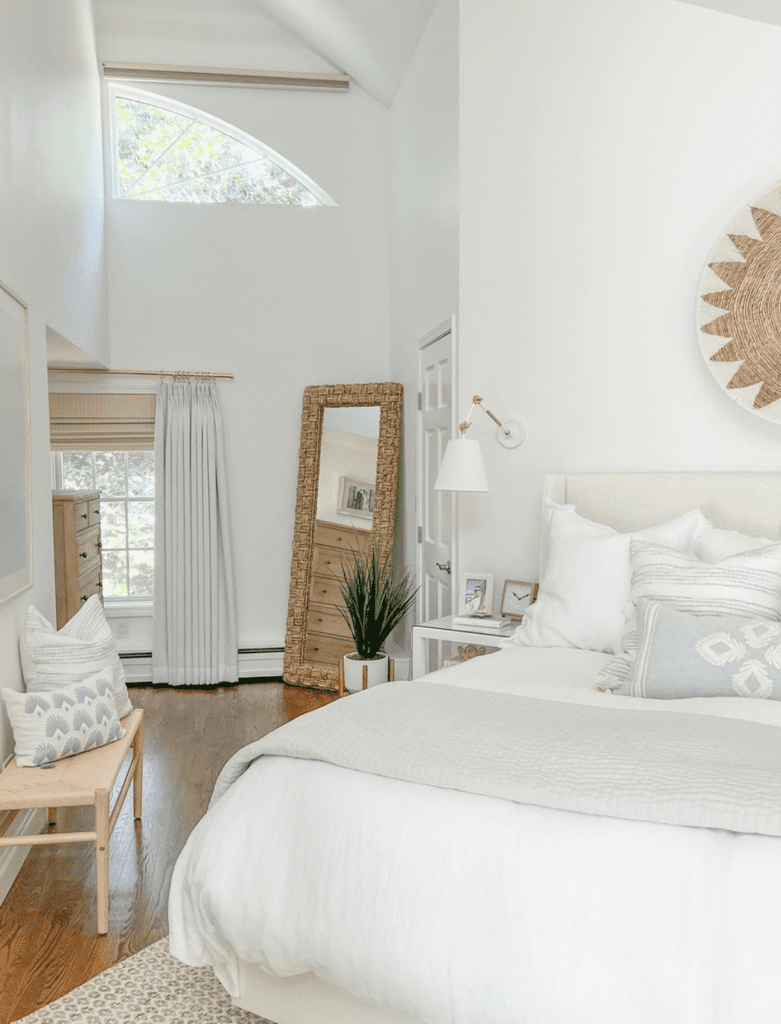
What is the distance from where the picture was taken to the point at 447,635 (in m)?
3.54

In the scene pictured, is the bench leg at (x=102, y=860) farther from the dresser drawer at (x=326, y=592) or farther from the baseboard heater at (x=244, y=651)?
the baseboard heater at (x=244, y=651)

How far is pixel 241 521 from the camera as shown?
540 centimetres

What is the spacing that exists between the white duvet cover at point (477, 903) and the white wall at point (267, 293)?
358 cm

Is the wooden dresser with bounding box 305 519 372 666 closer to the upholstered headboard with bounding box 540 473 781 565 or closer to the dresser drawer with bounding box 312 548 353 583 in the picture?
the dresser drawer with bounding box 312 548 353 583

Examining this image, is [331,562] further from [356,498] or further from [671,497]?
[671,497]

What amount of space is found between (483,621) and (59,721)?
5.42 ft

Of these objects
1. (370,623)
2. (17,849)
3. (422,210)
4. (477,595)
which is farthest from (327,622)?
(17,849)

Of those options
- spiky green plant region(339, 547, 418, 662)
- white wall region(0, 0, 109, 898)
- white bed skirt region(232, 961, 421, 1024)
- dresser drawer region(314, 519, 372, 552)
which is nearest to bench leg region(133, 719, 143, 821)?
white wall region(0, 0, 109, 898)

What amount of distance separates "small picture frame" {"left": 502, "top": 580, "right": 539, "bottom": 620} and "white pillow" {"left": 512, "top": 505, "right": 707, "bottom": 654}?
0.53 metres

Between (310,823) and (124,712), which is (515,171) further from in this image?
(310,823)

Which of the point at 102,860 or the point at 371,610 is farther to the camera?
the point at 371,610

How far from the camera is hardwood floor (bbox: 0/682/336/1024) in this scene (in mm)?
2246

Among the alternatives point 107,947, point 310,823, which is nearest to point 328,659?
point 107,947

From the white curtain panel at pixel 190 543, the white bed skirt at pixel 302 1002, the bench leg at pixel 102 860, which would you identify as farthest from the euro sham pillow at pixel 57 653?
the white curtain panel at pixel 190 543
